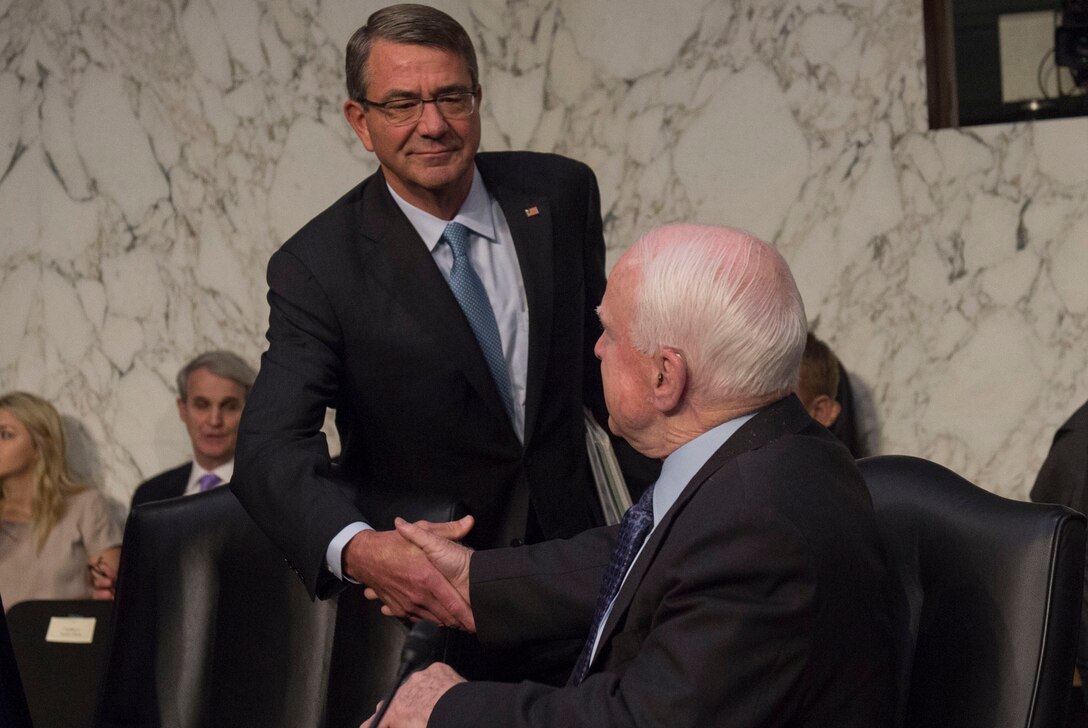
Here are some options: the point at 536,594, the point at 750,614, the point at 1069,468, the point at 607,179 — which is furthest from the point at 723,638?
the point at 607,179

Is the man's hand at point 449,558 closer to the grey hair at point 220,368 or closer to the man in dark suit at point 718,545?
the man in dark suit at point 718,545

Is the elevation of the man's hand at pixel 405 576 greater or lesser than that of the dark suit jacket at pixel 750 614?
lesser

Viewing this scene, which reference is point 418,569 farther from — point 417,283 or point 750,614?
point 750,614

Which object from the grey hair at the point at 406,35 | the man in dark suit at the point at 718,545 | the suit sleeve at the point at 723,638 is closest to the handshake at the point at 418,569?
the man in dark suit at the point at 718,545

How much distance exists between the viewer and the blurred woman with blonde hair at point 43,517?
4.76m

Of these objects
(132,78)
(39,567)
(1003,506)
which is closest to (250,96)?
(132,78)

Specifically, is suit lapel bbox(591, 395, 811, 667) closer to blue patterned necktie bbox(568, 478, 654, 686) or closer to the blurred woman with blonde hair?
blue patterned necktie bbox(568, 478, 654, 686)

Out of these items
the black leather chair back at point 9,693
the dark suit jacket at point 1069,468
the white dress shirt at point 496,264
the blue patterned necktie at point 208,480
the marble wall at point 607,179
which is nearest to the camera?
the black leather chair back at point 9,693

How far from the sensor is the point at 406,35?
2580mm

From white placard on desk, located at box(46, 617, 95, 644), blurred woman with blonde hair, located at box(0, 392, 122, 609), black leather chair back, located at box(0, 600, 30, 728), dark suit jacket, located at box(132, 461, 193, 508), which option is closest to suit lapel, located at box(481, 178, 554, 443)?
black leather chair back, located at box(0, 600, 30, 728)

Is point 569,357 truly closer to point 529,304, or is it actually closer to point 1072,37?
point 529,304

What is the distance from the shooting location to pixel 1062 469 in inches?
139

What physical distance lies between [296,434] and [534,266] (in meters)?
0.55

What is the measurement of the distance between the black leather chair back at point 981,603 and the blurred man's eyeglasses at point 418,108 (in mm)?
1089
